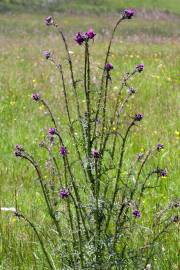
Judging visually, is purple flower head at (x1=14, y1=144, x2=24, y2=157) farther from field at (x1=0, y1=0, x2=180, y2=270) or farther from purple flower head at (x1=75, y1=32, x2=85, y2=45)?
field at (x1=0, y1=0, x2=180, y2=270)

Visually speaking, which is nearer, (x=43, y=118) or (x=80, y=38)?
(x=80, y=38)

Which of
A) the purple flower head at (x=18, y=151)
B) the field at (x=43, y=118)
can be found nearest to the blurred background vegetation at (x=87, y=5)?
the field at (x=43, y=118)

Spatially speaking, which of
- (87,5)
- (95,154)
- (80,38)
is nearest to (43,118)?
(95,154)

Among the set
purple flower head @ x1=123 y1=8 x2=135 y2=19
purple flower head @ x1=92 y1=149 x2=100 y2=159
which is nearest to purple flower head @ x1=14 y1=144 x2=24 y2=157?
purple flower head @ x1=92 y1=149 x2=100 y2=159

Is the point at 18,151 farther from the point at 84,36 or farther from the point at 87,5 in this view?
the point at 87,5

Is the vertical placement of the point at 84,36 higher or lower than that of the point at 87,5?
lower

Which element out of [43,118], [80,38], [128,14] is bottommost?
[80,38]

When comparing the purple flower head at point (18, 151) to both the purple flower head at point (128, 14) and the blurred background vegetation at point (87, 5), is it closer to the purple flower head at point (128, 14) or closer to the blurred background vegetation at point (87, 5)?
the purple flower head at point (128, 14)

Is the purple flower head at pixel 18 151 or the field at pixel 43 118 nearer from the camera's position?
the purple flower head at pixel 18 151

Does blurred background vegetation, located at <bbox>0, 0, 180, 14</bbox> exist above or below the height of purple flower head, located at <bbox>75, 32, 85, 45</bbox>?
above

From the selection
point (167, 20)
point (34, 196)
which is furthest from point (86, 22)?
point (34, 196)

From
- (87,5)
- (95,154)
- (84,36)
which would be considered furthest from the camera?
(87,5)

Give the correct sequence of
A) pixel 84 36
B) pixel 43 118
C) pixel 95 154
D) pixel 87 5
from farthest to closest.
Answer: pixel 87 5 < pixel 43 118 < pixel 95 154 < pixel 84 36

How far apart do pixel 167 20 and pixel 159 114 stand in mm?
25600
